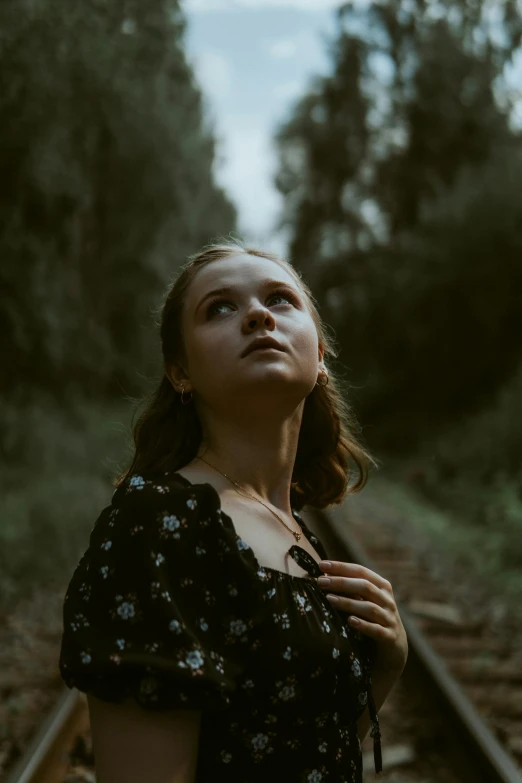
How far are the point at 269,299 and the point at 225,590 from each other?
61 centimetres

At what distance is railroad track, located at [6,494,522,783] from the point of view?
3.20 meters

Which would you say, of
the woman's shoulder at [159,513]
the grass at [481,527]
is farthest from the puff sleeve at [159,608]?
the grass at [481,527]

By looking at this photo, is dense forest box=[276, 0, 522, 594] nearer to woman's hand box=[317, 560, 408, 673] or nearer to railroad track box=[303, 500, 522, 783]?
railroad track box=[303, 500, 522, 783]

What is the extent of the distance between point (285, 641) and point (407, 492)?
12.7 metres

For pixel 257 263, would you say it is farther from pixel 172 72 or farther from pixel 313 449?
pixel 172 72

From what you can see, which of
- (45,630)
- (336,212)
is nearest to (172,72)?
(45,630)

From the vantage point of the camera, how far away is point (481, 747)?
10.9ft

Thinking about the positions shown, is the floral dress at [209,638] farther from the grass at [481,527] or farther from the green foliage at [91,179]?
the green foliage at [91,179]

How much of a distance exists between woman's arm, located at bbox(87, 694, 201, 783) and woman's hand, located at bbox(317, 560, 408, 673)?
376 mm

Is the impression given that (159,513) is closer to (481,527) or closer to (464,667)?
(464,667)

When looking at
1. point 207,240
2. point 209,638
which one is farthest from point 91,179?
point 209,638

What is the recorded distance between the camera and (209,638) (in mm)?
1238

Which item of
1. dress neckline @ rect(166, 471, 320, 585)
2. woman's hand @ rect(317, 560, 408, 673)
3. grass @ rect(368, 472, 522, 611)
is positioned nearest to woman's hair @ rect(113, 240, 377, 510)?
dress neckline @ rect(166, 471, 320, 585)

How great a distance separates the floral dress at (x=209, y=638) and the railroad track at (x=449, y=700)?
1.95 meters
